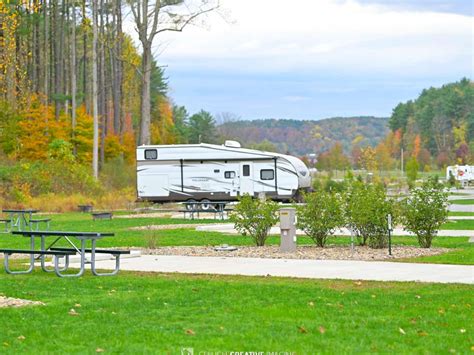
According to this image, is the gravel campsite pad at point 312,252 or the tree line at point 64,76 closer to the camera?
the gravel campsite pad at point 312,252

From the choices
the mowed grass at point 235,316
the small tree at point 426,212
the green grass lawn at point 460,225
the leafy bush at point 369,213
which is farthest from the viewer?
the green grass lawn at point 460,225

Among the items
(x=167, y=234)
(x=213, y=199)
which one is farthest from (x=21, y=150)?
(x=167, y=234)

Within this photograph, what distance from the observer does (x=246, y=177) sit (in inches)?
1622

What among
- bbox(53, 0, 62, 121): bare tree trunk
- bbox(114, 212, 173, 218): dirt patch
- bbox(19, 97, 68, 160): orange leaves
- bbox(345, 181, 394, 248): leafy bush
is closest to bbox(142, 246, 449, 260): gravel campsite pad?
bbox(345, 181, 394, 248): leafy bush

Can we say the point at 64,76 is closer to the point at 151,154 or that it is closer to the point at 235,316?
the point at 151,154

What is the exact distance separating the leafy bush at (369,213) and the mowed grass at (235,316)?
5.61 metres

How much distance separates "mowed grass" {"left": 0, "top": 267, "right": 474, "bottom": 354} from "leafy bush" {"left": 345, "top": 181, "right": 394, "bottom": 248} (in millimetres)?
5605

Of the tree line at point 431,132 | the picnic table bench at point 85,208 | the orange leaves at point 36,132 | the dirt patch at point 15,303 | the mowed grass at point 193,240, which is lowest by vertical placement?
the dirt patch at point 15,303

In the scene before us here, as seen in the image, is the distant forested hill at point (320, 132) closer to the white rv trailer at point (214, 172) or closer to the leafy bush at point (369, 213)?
the white rv trailer at point (214, 172)

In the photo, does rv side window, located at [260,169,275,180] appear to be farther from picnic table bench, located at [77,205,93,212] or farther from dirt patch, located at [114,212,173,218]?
picnic table bench, located at [77,205,93,212]

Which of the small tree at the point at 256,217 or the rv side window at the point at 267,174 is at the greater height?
the rv side window at the point at 267,174

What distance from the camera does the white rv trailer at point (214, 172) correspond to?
41.2 meters

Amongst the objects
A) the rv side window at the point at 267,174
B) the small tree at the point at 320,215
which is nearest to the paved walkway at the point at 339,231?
the small tree at the point at 320,215

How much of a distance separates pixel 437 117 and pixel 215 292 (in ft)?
401
